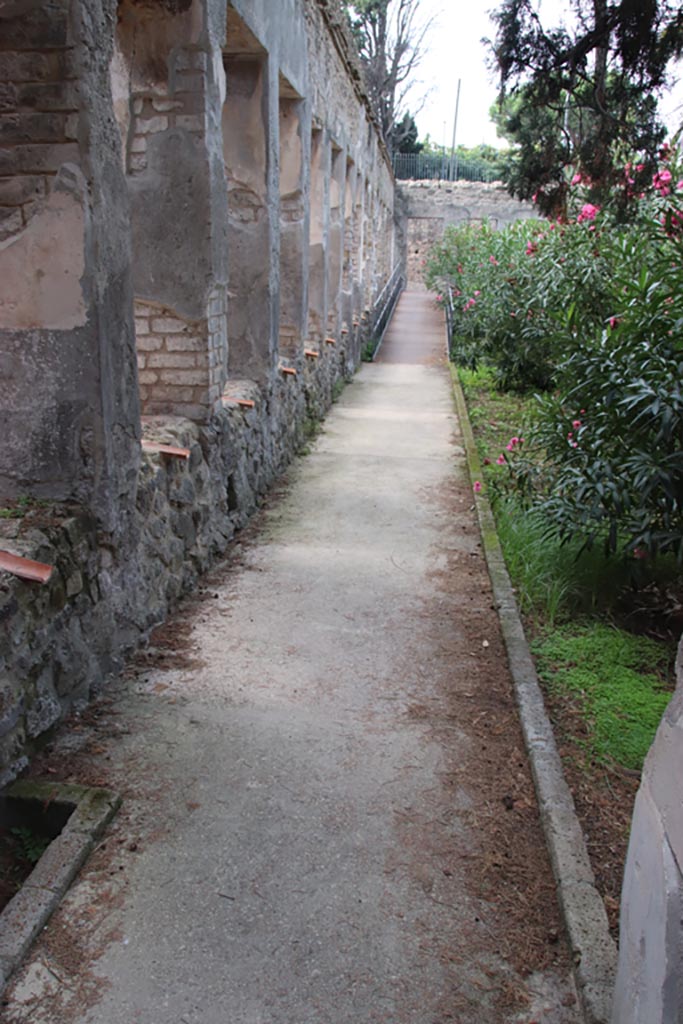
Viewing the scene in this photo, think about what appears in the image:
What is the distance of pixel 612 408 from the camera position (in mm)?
4312

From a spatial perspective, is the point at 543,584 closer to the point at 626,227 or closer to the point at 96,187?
the point at 96,187

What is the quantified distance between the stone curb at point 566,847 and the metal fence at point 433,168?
3341 cm

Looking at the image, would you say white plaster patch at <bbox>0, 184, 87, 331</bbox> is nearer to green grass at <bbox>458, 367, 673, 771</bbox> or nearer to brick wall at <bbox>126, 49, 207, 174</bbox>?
brick wall at <bbox>126, 49, 207, 174</bbox>

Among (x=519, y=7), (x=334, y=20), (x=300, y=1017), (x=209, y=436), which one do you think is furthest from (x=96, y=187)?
(x=334, y=20)

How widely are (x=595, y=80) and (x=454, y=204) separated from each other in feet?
88.3

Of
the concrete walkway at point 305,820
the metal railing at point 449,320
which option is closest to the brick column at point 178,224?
the concrete walkway at point 305,820

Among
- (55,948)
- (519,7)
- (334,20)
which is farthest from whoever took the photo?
(334,20)

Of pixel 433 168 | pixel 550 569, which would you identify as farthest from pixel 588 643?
pixel 433 168

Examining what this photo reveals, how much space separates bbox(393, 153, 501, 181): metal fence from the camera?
3447cm

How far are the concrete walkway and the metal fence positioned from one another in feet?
108

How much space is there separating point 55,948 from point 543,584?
3.25m

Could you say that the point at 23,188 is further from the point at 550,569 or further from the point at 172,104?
the point at 550,569

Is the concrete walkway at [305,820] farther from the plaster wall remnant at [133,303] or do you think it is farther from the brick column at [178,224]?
the brick column at [178,224]

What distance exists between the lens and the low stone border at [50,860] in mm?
2197
